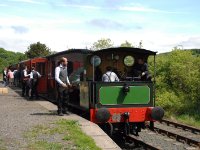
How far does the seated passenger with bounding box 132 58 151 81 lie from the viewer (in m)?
12.7

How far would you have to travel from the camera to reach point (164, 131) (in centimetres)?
1398

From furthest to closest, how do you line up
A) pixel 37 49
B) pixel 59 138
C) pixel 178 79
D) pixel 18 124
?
1. pixel 37 49
2. pixel 178 79
3. pixel 18 124
4. pixel 59 138

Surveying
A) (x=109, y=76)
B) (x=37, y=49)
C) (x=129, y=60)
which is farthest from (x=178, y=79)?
(x=37, y=49)

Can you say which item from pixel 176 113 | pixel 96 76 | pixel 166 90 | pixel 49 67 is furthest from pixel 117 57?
pixel 166 90

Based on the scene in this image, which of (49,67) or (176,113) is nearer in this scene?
(49,67)

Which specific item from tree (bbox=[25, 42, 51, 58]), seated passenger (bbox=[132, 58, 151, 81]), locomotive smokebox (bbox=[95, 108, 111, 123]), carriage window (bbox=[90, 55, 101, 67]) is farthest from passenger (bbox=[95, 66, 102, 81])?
tree (bbox=[25, 42, 51, 58])

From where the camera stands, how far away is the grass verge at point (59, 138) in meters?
8.02

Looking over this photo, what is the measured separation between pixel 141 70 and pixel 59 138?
15.7 feet

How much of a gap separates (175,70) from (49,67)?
39.3 ft

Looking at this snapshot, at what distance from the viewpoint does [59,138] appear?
902 centimetres

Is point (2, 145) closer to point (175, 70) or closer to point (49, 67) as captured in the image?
point (49, 67)

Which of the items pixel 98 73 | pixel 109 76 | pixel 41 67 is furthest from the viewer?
pixel 41 67

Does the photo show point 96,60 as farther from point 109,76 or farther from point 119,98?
point 119,98

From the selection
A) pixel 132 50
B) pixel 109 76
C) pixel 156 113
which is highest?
pixel 132 50
